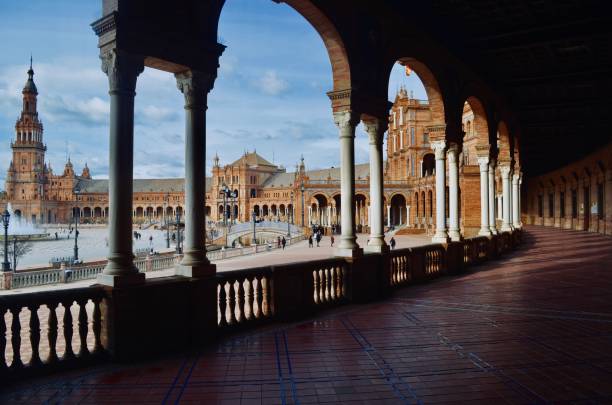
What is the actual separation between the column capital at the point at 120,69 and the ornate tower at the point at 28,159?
129 m

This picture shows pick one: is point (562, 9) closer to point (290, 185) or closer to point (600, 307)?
point (600, 307)

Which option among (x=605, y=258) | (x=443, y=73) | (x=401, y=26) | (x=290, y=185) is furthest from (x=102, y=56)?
(x=290, y=185)

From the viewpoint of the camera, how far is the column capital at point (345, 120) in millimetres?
8812

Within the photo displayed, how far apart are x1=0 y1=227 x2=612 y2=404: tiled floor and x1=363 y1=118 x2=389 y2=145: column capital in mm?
3234

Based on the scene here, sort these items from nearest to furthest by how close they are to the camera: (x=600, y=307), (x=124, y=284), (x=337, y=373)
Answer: (x=337, y=373)
(x=124, y=284)
(x=600, y=307)

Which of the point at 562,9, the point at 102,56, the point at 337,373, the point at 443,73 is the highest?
the point at 562,9

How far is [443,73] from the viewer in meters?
12.7

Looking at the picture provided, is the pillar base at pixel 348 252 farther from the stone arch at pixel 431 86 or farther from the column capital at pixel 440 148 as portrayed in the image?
the column capital at pixel 440 148

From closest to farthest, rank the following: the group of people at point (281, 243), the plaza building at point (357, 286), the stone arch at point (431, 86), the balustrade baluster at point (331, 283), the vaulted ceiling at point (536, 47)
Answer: the plaza building at point (357, 286), the balustrade baluster at point (331, 283), the vaulted ceiling at point (536, 47), the stone arch at point (431, 86), the group of people at point (281, 243)

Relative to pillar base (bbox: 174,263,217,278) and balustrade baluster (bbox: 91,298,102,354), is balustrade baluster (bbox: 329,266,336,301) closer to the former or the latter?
pillar base (bbox: 174,263,217,278)

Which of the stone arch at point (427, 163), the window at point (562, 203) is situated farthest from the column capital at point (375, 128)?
the stone arch at point (427, 163)

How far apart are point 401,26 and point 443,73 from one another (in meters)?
2.78

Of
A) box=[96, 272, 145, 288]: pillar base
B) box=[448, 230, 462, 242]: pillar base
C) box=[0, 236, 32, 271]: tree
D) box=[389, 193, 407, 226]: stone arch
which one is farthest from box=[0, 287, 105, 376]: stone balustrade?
box=[389, 193, 407, 226]: stone arch

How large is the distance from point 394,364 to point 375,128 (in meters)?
5.48
